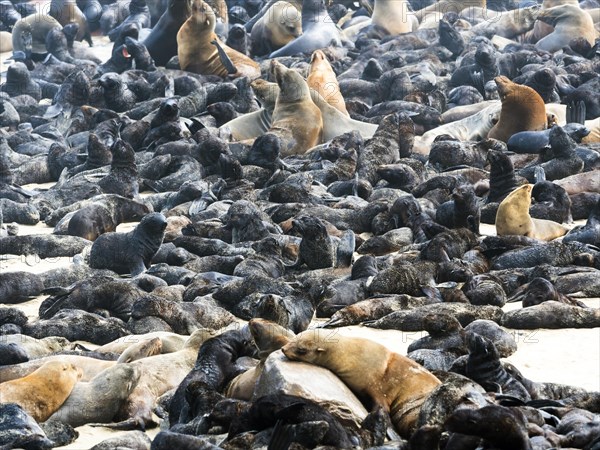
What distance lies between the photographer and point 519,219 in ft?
35.9

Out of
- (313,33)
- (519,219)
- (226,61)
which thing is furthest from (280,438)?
(313,33)

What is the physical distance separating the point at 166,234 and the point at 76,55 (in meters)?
13.3

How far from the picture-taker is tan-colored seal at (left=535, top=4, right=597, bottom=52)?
2188 centimetres

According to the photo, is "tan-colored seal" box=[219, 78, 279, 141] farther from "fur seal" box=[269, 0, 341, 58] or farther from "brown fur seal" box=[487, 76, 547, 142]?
"fur seal" box=[269, 0, 341, 58]

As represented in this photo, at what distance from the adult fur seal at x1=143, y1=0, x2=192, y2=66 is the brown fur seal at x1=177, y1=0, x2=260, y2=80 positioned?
908 millimetres

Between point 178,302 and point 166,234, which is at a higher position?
point 178,302

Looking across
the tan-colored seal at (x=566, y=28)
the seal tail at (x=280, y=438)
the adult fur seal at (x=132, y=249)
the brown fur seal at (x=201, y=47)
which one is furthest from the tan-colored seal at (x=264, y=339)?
the tan-colored seal at (x=566, y=28)

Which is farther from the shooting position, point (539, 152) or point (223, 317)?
point (539, 152)

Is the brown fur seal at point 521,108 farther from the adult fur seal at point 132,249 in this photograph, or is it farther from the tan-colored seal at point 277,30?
the tan-colored seal at point 277,30

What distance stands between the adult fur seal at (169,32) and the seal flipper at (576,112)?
299 inches

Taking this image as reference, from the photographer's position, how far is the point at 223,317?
29.0 ft

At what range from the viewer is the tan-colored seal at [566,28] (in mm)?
21875

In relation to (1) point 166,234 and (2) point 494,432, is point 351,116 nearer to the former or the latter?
(1) point 166,234

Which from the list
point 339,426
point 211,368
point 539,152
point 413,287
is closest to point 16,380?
point 211,368
